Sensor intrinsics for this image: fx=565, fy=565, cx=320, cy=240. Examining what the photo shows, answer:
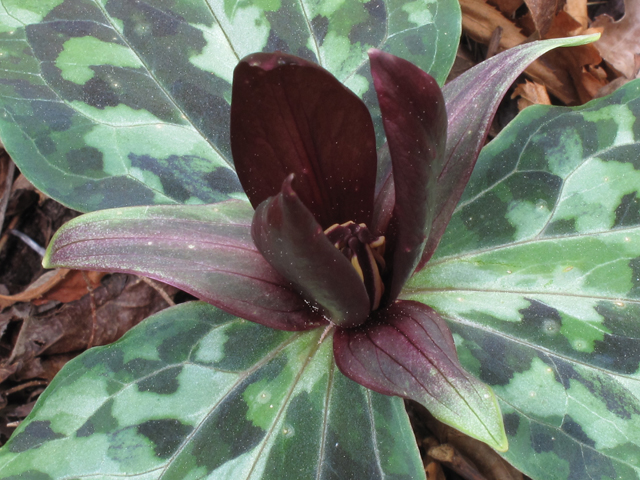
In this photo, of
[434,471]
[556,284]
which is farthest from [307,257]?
[434,471]

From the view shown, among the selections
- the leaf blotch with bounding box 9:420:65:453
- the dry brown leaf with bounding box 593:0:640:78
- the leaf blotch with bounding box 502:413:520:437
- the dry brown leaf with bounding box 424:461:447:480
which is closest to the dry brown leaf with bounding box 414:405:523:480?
the dry brown leaf with bounding box 424:461:447:480

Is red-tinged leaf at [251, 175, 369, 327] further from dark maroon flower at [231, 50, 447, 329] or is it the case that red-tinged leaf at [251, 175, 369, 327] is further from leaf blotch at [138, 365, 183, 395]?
leaf blotch at [138, 365, 183, 395]

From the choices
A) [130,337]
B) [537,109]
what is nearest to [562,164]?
[537,109]

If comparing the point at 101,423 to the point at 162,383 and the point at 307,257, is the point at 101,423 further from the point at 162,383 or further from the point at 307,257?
the point at 307,257

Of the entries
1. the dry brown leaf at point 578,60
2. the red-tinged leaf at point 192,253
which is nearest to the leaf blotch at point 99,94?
the red-tinged leaf at point 192,253

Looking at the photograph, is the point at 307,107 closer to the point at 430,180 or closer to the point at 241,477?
the point at 430,180

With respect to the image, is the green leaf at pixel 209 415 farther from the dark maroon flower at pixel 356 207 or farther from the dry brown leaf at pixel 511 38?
the dry brown leaf at pixel 511 38
